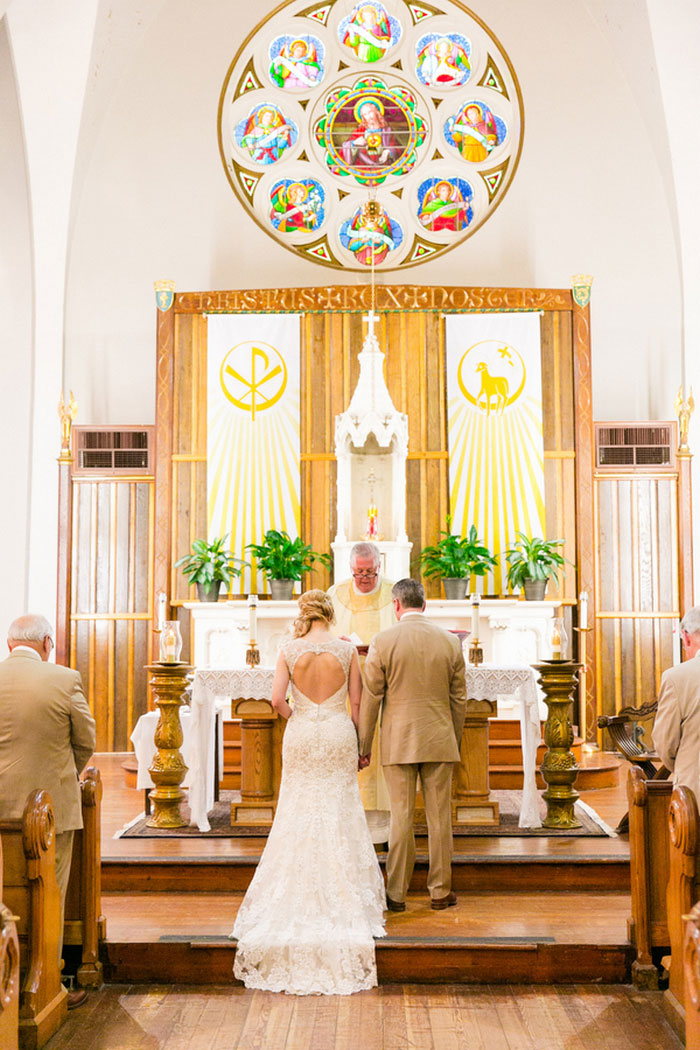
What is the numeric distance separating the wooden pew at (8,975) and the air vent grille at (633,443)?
30.0 ft

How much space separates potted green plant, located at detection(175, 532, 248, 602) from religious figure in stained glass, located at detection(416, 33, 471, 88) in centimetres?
608

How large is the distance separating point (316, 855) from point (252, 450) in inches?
280

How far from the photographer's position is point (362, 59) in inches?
520

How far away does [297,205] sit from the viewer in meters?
13.2

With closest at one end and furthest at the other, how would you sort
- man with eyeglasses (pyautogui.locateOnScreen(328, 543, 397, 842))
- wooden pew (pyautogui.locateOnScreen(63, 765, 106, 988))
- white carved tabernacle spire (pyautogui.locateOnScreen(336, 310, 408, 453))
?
wooden pew (pyautogui.locateOnScreen(63, 765, 106, 988)), man with eyeglasses (pyautogui.locateOnScreen(328, 543, 397, 842)), white carved tabernacle spire (pyautogui.locateOnScreen(336, 310, 408, 453))

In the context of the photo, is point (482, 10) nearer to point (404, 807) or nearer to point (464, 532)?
point (464, 532)

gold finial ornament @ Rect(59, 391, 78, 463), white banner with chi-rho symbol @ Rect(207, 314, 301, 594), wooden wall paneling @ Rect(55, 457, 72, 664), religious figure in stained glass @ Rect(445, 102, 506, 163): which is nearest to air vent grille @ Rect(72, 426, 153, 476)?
gold finial ornament @ Rect(59, 391, 78, 463)

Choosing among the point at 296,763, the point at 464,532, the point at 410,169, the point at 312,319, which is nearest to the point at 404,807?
the point at 296,763

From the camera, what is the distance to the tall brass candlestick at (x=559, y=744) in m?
7.03

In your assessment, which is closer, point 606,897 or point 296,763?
point 296,763

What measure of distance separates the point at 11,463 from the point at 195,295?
102 inches

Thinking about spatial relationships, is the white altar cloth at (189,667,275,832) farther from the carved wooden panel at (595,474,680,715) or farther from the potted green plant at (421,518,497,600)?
the carved wooden panel at (595,474,680,715)

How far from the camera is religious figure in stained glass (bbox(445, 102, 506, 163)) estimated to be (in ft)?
43.1

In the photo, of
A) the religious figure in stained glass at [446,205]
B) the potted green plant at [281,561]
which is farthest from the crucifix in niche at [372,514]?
the religious figure in stained glass at [446,205]
